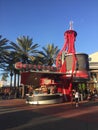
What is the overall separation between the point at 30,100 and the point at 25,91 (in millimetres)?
20191

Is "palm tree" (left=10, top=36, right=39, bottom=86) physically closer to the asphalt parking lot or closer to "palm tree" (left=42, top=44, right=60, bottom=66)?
"palm tree" (left=42, top=44, right=60, bottom=66)

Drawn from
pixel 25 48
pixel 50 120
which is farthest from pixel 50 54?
pixel 50 120

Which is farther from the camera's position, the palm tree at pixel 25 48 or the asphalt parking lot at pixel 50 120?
the palm tree at pixel 25 48

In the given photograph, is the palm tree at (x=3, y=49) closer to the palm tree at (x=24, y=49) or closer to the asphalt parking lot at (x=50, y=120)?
the palm tree at (x=24, y=49)

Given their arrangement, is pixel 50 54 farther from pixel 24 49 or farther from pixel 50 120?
pixel 50 120

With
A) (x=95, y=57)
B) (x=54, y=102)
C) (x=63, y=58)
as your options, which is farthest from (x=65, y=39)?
(x=95, y=57)

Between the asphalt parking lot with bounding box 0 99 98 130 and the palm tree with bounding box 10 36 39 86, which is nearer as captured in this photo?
the asphalt parking lot with bounding box 0 99 98 130

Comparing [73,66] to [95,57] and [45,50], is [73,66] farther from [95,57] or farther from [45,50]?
[95,57]

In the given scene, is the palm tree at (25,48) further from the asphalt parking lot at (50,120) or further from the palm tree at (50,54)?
→ the asphalt parking lot at (50,120)

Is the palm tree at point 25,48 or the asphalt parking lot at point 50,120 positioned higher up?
the palm tree at point 25,48

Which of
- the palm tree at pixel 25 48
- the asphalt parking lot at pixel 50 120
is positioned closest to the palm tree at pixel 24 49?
the palm tree at pixel 25 48

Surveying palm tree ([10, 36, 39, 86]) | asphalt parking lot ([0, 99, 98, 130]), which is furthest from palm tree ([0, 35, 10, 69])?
asphalt parking lot ([0, 99, 98, 130])

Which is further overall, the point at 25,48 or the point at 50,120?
the point at 25,48

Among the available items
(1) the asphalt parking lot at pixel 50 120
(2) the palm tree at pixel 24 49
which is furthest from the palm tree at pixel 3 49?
(1) the asphalt parking lot at pixel 50 120
